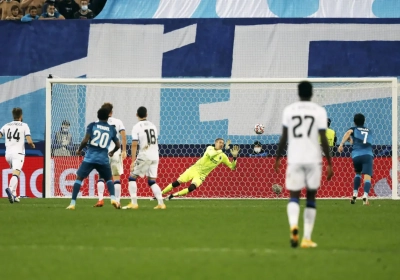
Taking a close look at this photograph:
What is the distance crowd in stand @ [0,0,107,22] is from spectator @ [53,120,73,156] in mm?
4401

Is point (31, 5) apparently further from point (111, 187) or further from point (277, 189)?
point (111, 187)

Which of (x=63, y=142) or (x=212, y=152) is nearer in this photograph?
(x=212, y=152)

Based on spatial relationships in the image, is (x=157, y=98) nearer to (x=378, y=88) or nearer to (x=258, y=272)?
(x=378, y=88)

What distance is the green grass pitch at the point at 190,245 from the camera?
30.5 feet

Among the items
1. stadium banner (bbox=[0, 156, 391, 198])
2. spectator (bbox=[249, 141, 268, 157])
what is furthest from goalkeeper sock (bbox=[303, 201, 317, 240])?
spectator (bbox=[249, 141, 268, 157])

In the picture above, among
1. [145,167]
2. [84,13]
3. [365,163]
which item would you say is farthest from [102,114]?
[84,13]

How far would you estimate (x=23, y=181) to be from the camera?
1037 inches

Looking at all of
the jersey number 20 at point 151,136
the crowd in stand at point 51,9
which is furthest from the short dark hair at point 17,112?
the crowd in stand at point 51,9

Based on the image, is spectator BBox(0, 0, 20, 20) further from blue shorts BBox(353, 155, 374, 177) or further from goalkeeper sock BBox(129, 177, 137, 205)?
blue shorts BBox(353, 155, 374, 177)

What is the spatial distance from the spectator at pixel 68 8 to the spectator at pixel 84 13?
0.52 meters

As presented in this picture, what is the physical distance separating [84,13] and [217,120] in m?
5.57

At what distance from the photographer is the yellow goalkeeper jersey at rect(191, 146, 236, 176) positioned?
23766 millimetres

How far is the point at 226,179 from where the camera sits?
84.0 feet

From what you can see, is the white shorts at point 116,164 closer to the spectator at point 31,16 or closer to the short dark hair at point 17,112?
the short dark hair at point 17,112
